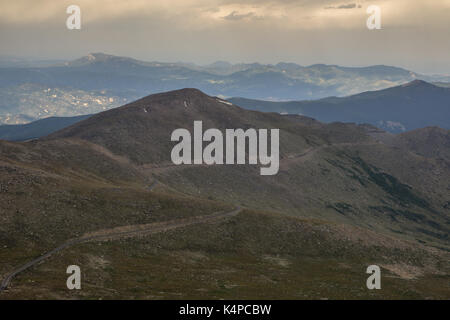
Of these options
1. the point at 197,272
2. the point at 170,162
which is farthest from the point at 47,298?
the point at 170,162

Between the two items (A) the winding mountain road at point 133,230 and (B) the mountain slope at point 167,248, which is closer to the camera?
(B) the mountain slope at point 167,248

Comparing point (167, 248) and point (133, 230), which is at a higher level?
point (133, 230)

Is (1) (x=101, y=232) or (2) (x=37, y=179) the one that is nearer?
(1) (x=101, y=232)

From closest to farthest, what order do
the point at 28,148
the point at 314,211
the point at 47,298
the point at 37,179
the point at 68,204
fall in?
the point at 47,298
the point at 68,204
the point at 37,179
the point at 28,148
the point at 314,211

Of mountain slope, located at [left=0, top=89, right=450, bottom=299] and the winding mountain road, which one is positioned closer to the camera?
mountain slope, located at [left=0, top=89, right=450, bottom=299]

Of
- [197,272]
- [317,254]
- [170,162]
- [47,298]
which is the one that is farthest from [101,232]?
[170,162]

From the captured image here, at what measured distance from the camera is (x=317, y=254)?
90.6 metres

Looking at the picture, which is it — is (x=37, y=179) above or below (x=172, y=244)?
above

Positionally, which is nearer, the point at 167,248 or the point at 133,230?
the point at 167,248

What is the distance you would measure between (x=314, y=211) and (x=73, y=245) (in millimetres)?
119897

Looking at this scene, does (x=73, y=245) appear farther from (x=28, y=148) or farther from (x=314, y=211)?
(x=314, y=211)
